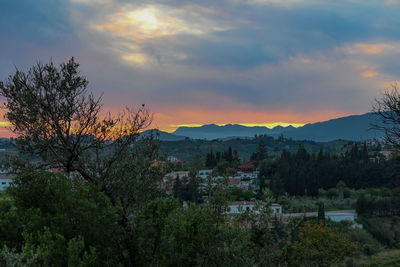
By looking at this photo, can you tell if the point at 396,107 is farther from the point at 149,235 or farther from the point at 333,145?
the point at 333,145

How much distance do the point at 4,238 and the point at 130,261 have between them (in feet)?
8.00

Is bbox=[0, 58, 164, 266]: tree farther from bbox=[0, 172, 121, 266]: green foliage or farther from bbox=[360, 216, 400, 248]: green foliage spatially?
bbox=[360, 216, 400, 248]: green foliage

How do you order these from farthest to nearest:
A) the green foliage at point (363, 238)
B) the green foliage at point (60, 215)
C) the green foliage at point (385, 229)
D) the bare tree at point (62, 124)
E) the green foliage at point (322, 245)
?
the green foliage at point (385, 229), the green foliage at point (363, 238), the green foliage at point (322, 245), the bare tree at point (62, 124), the green foliage at point (60, 215)

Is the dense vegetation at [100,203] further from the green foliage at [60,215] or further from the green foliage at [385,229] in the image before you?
the green foliage at [385,229]

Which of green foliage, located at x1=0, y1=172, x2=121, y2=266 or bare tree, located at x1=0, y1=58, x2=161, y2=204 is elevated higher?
bare tree, located at x1=0, y1=58, x2=161, y2=204

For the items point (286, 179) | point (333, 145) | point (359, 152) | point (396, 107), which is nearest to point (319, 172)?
point (286, 179)

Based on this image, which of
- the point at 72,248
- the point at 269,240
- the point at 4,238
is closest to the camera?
the point at 72,248

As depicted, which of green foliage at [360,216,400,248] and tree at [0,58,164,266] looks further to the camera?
green foliage at [360,216,400,248]

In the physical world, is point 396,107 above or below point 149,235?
above

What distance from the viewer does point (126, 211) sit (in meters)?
9.68

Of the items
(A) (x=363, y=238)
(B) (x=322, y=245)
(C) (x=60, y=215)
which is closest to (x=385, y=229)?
(A) (x=363, y=238)

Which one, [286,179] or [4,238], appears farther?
[286,179]

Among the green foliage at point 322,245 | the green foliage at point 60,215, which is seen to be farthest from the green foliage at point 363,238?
the green foliage at point 60,215

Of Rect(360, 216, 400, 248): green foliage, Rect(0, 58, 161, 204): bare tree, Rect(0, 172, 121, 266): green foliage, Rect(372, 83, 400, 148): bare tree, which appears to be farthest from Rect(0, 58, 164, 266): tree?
Rect(360, 216, 400, 248): green foliage
